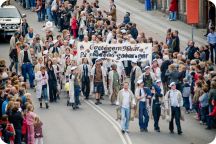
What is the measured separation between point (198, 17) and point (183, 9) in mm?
2751

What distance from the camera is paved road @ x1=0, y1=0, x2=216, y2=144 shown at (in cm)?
2897

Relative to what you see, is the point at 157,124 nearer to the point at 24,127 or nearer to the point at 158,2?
the point at 24,127

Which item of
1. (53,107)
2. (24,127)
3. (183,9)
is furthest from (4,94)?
(183,9)

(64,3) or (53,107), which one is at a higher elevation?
(64,3)

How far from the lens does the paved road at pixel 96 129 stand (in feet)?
95.0

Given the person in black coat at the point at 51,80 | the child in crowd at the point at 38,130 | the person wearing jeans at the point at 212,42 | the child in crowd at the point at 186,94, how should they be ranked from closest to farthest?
the child in crowd at the point at 38,130 < the child in crowd at the point at 186,94 < the person in black coat at the point at 51,80 < the person wearing jeans at the point at 212,42

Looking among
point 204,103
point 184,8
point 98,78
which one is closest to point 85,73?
point 98,78

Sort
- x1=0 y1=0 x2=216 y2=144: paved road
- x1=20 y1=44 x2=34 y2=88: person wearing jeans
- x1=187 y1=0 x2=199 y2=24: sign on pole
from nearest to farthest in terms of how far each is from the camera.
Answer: x1=0 y1=0 x2=216 y2=144: paved road → x1=20 y1=44 x2=34 y2=88: person wearing jeans → x1=187 y1=0 x2=199 y2=24: sign on pole

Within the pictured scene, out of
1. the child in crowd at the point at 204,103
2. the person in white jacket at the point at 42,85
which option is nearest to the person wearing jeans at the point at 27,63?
the person in white jacket at the point at 42,85

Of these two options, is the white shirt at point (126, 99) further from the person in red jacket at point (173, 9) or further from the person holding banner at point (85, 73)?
the person in red jacket at point (173, 9)

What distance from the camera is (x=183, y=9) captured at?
47.5m

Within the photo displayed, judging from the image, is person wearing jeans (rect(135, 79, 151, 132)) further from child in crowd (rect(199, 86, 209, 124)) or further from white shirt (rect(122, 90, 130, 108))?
child in crowd (rect(199, 86, 209, 124))

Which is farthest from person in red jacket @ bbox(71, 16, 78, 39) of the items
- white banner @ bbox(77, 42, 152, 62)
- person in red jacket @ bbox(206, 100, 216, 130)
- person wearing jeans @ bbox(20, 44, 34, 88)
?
person in red jacket @ bbox(206, 100, 216, 130)

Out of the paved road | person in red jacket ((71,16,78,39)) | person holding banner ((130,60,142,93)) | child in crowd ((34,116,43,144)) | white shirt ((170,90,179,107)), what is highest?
person in red jacket ((71,16,78,39))
